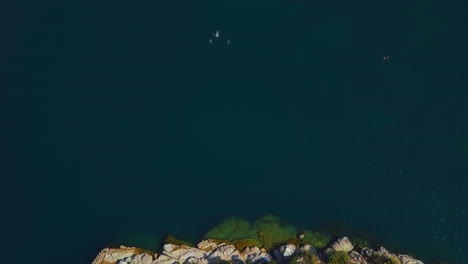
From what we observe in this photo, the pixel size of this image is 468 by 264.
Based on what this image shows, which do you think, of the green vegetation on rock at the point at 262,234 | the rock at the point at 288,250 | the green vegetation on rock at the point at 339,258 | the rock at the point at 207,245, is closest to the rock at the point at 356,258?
the green vegetation on rock at the point at 339,258

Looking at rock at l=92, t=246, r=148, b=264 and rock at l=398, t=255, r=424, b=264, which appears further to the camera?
rock at l=398, t=255, r=424, b=264

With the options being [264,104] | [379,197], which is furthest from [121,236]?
[379,197]

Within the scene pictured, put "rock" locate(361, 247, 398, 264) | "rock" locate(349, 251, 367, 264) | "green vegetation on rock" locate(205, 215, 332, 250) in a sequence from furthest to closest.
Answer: "green vegetation on rock" locate(205, 215, 332, 250) → "rock" locate(361, 247, 398, 264) → "rock" locate(349, 251, 367, 264)

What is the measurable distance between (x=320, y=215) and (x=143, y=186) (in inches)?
662

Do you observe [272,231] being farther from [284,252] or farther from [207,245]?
[207,245]

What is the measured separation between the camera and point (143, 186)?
45.2 metres

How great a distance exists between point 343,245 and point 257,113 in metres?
14.6

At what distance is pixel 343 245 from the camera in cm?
4462

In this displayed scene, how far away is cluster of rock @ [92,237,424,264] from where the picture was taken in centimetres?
4325

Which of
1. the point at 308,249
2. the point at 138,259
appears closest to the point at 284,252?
the point at 308,249

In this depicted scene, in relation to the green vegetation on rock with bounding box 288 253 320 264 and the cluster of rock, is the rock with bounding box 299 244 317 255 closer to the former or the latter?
the cluster of rock

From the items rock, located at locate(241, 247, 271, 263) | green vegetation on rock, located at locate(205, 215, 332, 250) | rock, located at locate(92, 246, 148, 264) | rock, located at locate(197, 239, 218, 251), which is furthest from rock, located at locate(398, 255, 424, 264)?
rock, located at locate(92, 246, 148, 264)

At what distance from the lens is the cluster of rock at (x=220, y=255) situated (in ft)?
142

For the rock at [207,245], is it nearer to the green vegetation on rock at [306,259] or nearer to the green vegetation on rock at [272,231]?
the green vegetation on rock at [272,231]
